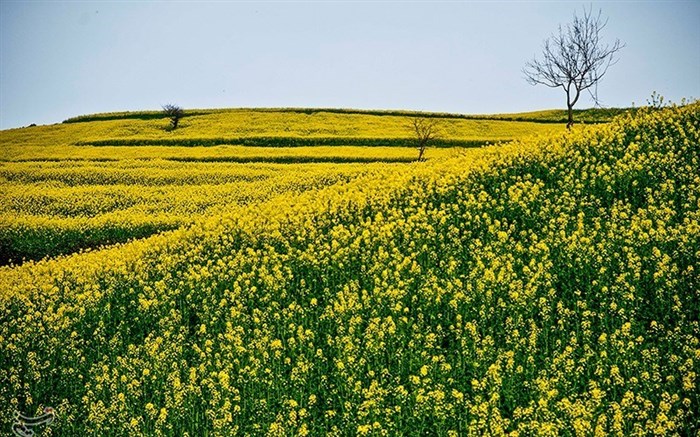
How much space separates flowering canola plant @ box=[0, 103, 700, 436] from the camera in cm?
881

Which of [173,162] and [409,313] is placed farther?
[173,162]

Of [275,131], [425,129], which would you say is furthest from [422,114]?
[425,129]

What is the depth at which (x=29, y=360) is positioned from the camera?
11367 millimetres

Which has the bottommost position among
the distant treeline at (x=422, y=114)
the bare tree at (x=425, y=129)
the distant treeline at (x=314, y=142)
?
the distant treeline at (x=314, y=142)

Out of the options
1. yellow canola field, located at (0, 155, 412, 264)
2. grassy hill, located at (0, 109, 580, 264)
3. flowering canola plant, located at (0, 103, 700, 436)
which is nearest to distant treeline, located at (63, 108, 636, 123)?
grassy hill, located at (0, 109, 580, 264)

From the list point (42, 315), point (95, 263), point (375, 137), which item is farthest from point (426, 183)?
point (375, 137)

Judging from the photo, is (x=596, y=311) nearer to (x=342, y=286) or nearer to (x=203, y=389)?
(x=342, y=286)

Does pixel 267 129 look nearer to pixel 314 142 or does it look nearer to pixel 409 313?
pixel 314 142

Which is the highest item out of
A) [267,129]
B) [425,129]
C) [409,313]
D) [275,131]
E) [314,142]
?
[267,129]

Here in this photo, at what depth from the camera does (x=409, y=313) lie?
1191 cm

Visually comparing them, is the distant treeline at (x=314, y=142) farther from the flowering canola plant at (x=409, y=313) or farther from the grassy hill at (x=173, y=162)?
the flowering canola plant at (x=409, y=313)

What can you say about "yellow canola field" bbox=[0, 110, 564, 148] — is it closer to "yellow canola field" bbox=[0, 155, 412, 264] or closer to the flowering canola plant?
"yellow canola field" bbox=[0, 155, 412, 264]

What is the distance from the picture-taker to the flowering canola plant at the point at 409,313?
8.81 metres

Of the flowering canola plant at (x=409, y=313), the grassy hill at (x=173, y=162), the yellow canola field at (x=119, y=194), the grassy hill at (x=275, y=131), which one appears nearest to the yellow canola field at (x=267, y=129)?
the grassy hill at (x=275, y=131)
